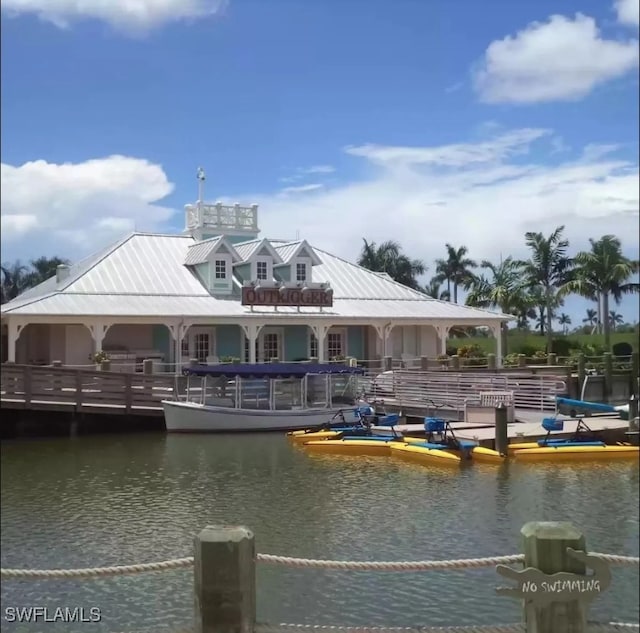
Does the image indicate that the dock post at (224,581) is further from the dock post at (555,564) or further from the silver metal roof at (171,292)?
the silver metal roof at (171,292)

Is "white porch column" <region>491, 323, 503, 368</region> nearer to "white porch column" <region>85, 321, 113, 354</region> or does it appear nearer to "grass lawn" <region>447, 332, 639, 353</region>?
"grass lawn" <region>447, 332, 639, 353</region>

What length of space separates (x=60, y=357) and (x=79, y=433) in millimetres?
2356

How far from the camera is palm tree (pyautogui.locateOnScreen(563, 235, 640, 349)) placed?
7.98 meters

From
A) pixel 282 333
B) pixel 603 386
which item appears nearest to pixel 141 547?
pixel 282 333

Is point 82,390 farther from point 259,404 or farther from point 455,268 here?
point 455,268

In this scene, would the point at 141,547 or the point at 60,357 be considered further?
the point at 60,357

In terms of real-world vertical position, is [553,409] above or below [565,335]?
below

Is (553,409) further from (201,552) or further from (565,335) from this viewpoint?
(201,552)

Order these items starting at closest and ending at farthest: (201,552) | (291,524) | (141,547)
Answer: (201,552), (141,547), (291,524)

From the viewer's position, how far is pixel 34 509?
1155cm

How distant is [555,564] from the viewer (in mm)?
4117

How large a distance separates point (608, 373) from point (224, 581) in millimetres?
8853

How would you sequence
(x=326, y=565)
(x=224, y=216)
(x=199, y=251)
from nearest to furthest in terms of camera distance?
(x=326, y=565) < (x=224, y=216) < (x=199, y=251)
